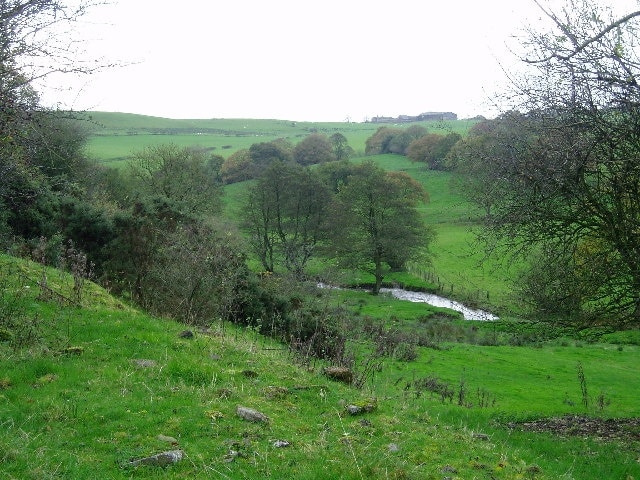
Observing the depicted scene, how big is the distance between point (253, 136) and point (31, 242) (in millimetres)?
116278

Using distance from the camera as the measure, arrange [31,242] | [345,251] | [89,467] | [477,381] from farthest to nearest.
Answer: [345,251] < [477,381] < [31,242] < [89,467]

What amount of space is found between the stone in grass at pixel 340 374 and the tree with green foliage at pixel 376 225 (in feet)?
120

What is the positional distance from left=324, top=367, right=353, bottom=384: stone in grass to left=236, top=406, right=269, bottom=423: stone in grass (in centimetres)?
292

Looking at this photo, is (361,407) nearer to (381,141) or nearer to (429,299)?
(429,299)

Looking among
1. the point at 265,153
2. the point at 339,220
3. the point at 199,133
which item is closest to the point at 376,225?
the point at 339,220

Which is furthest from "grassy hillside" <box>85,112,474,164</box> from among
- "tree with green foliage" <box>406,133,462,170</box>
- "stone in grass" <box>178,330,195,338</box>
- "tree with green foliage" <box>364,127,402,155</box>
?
"stone in grass" <box>178,330,195,338</box>

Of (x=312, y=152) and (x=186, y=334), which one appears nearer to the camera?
(x=186, y=334)

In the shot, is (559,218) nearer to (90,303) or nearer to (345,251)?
(90,303)

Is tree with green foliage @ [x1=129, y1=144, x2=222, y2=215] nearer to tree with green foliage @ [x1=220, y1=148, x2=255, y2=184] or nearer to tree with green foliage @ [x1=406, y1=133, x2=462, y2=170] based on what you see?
tree with green foliage @ [x1=406, y1=133, x2=462, y2=170]

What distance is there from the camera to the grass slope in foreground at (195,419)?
223 inches

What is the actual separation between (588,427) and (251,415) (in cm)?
978

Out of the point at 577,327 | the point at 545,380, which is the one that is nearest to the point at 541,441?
the point at 577,327

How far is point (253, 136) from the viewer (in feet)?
433

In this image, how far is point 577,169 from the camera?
1079cm
